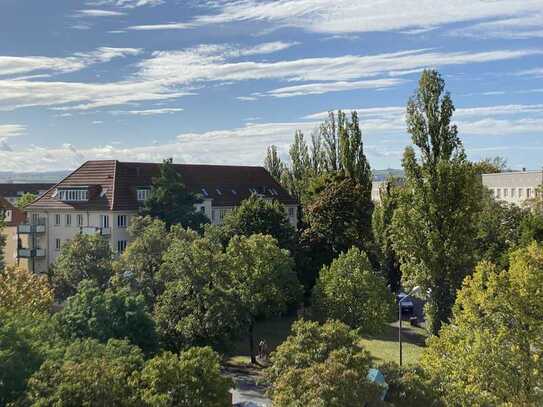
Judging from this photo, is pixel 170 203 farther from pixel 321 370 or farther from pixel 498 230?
pixel 321 370

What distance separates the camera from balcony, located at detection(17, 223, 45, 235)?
58.7 meters

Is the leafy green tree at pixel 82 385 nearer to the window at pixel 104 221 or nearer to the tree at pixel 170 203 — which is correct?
the tree at pixel 170 203

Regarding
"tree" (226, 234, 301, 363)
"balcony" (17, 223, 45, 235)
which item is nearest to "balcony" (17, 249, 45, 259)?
"balcony" (17, 223, 45, 235)

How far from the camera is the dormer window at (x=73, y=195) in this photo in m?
58.4

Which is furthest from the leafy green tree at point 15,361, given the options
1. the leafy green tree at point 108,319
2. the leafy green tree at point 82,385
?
the leafy green tree at point 108,319

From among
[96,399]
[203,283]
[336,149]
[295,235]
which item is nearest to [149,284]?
[203,283]

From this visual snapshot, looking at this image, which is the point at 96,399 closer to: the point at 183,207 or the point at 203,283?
the point at 203,283

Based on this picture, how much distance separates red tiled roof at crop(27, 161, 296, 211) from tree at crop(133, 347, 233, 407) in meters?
38.7

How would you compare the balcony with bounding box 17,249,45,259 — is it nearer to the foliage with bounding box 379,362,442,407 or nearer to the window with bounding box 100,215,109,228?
the window with bounding box 100,215,109,228

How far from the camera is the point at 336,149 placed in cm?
7100

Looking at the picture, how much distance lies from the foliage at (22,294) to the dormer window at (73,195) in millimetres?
23281

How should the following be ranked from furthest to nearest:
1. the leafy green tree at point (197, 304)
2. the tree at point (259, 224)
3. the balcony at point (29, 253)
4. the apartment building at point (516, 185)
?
1. the apartment building at point (516, 185)
2. the balcony at point (29, 253)
3. the tree at point (259, 224)
4. the leafy green tree at point (197, 304)

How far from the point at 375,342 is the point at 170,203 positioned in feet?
71.8

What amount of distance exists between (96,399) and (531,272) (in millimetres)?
15257
